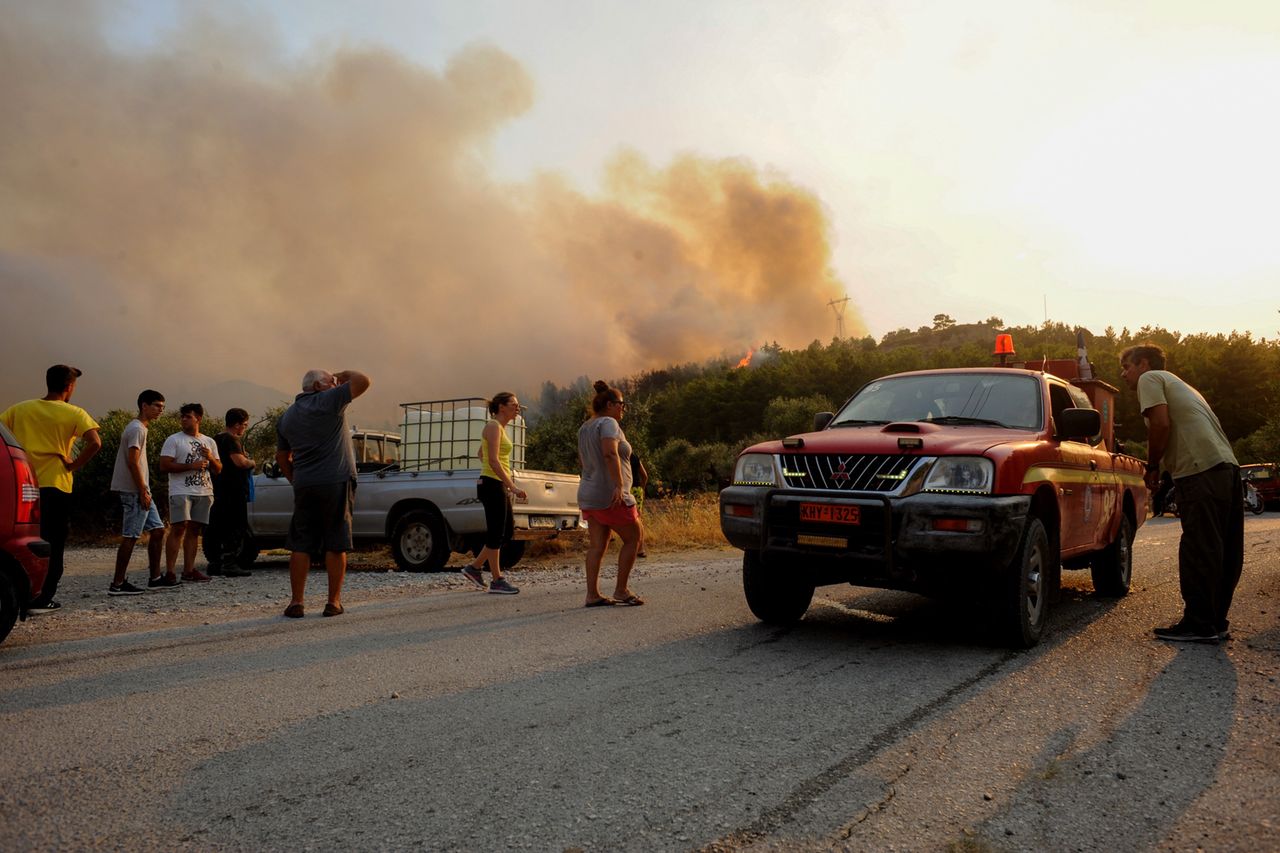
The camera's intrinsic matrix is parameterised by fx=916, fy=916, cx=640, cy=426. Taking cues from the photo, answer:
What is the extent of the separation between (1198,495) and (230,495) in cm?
1012

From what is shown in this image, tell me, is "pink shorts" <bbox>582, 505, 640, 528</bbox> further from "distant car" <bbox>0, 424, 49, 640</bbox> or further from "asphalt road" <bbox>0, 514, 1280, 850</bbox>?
"distant car" <bbox>0, 424, 49, 640</bbox>

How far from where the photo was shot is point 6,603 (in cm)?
594

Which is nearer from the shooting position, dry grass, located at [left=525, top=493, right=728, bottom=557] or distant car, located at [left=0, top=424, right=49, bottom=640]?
distant car, located at [left=0, top=424, right=49, bottom=640]

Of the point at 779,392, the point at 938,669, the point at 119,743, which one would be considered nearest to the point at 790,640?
the point at 938,669

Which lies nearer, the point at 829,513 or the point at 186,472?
the point at 829,513

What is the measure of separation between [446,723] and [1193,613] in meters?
4.89

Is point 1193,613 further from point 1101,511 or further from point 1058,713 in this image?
point 1058,713

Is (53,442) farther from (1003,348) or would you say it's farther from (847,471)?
(1003,348)

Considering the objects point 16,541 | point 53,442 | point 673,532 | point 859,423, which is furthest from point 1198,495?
point 673,532

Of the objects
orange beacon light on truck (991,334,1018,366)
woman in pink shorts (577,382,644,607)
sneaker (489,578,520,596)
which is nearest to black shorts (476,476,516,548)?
sneaker (489,578,520,596)

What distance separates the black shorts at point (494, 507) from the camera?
9062mm

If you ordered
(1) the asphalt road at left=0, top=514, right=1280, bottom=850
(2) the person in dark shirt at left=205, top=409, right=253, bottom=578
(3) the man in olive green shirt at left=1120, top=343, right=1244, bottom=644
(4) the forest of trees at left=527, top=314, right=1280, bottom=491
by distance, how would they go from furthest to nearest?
(4) the forest of trees at left=527, top=314, right=1280, bottom=491 < (2) the person in dark shirt at left=205, top=409, right=253, bottom=578 < (3) the man in olive green shirt at left=1120, top=343, right=1244, bottom=644 < (1) the asphalt road at left=0, top=514, right=1280, bottom=850

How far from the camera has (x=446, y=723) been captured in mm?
4066

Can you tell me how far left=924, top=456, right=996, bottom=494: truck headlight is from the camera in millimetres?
5398
